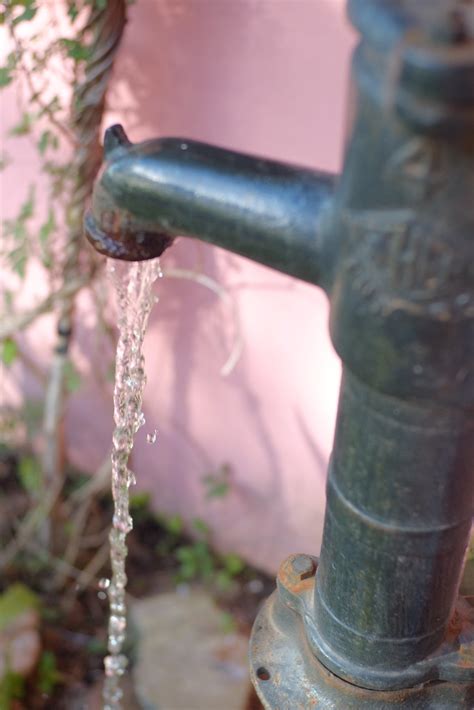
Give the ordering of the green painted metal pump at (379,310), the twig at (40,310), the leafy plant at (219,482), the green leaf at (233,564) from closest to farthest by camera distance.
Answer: the green painted metal pump at (379,310) < the twig at (40,310) < the leafy plant at (219,482) < the green leaf at (233,564)

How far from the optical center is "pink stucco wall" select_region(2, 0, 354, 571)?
189 centimetres

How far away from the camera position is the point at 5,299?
7.86ft

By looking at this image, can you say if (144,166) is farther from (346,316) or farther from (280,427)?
(280,427)

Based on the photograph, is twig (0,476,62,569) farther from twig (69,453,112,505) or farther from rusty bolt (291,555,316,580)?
rusty bolt (291,555,316,580)

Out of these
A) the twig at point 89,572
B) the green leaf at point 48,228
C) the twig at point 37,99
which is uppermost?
the twig at point 37,99

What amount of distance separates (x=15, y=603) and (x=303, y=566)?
5.94ft

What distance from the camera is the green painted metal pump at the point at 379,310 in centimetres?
55

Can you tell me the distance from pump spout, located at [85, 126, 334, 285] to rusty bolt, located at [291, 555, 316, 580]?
0.34 meters

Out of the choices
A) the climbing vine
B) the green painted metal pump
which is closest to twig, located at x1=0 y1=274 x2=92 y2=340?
the climbing vine

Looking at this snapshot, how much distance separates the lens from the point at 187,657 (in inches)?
99.9

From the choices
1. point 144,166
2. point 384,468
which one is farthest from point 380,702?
point 144,166

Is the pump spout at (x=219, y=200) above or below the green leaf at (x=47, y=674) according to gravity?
above

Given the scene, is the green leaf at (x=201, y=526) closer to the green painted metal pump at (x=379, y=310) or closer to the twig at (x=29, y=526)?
the twig at (x=29, y=526)

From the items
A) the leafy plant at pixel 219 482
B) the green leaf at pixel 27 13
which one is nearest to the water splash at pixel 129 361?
the green leaf at pixel 27 13
